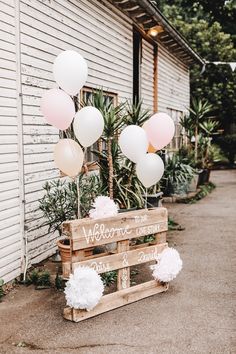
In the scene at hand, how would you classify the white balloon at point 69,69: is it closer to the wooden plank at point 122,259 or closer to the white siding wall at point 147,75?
the wooden plank at point 122,259

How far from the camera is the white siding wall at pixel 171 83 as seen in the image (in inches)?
499

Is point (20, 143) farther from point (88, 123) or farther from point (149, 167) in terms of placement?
point (149, 167)

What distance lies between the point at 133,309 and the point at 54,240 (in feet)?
7.69

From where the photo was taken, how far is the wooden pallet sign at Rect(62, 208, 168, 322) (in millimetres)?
4078

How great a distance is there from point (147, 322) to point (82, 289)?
66 centimetres

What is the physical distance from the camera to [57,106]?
4211mm

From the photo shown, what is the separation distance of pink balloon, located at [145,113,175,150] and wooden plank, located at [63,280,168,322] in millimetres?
1497

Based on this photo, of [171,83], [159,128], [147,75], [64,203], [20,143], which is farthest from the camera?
[171,83]

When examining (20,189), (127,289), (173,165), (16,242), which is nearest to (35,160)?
(20,189)

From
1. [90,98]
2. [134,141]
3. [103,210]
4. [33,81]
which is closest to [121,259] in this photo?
[103,210]

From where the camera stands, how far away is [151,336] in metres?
3.78

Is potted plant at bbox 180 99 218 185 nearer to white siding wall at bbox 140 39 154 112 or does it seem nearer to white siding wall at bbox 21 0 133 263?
white siding wall at bbox 140 39 154 112

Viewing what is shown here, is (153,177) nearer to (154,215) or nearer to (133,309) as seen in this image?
(154,215)

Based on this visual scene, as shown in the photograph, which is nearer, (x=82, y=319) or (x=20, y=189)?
(x=82, y=319)
